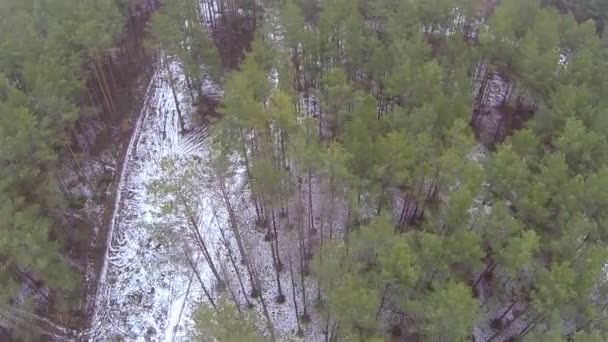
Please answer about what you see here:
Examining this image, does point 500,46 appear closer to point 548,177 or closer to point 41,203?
point 548,177

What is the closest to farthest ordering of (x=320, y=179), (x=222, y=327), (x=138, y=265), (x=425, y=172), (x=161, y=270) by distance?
1. (x=222, y=327)
2. (x=425, y=172)
3. (x=320, y=179)
4. (x=161, y=270)
5. (x=138, y=265)

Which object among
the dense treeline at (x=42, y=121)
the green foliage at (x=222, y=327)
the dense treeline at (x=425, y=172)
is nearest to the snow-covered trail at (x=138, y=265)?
the dense treeline at (x=42, y=121)

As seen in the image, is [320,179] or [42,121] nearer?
[42,121]

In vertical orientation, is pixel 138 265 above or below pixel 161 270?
above

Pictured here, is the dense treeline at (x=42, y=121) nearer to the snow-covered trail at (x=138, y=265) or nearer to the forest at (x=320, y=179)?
the forest at (x=320, y=179)

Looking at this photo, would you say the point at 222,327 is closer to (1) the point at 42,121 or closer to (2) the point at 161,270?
(2) the point at 161,270

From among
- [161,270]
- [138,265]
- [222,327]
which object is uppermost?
[222,327]

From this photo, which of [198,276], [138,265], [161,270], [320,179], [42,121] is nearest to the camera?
[42,121]

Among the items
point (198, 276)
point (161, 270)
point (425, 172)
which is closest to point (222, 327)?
point (198, 276)

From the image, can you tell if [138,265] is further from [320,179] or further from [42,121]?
[320,179]
